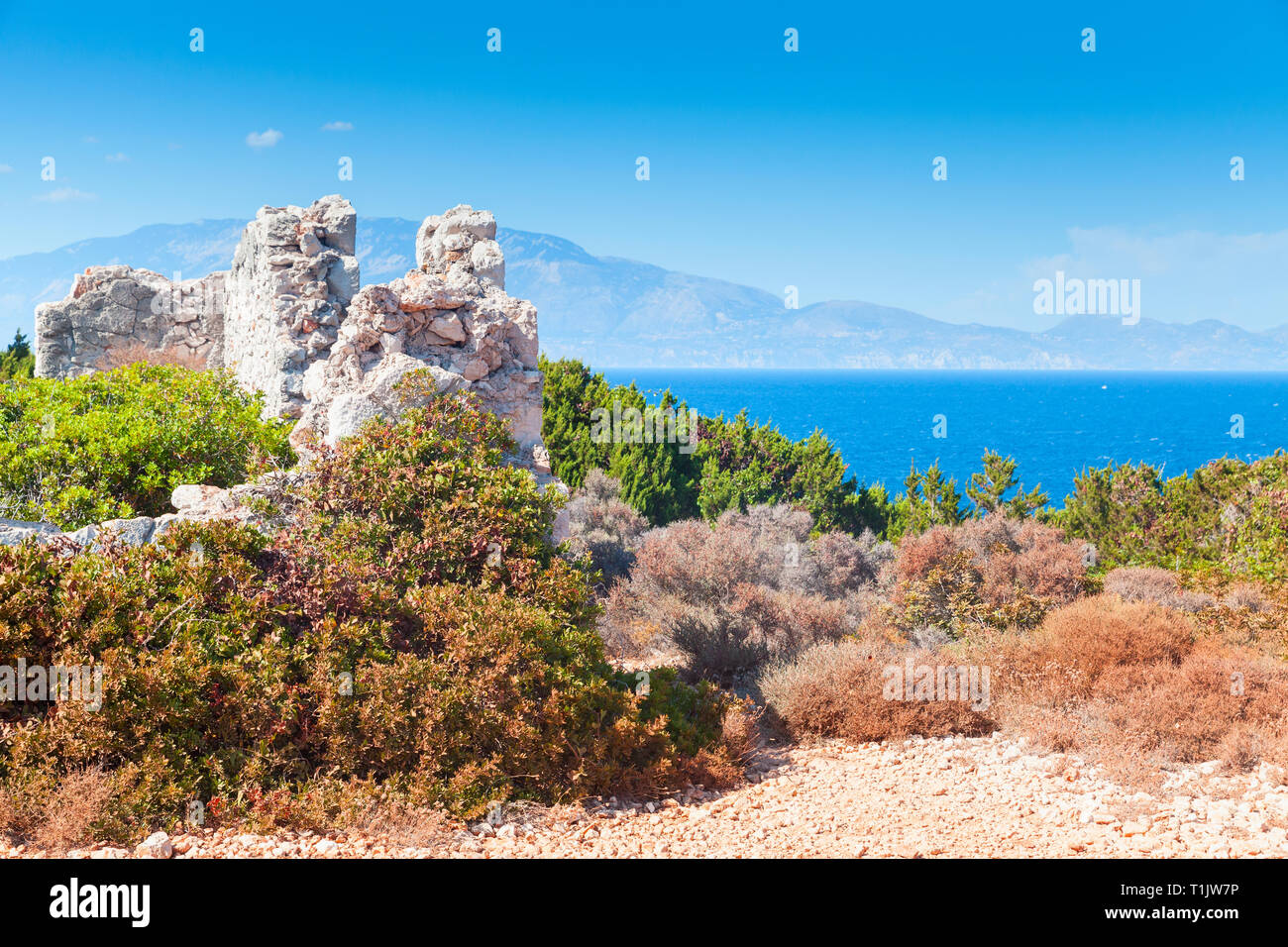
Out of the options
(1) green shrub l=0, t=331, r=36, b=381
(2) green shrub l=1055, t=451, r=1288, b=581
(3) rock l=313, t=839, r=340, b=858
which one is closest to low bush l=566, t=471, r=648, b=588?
(3) rock l=313, t=839, r=340, b=858

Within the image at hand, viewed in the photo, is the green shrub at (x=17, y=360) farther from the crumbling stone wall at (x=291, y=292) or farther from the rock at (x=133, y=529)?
the rock at (x=133, y=529)

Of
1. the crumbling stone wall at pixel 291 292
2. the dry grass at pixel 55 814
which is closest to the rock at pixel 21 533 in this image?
the dry grass at pixel 55 814

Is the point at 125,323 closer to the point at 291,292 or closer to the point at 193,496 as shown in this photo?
the point at 291,292

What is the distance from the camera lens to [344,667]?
5.35 meters

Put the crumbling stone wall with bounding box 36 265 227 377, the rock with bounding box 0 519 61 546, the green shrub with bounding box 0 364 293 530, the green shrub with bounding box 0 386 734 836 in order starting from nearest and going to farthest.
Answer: the green shrub with bounding box 0 386 734 836
the rock with bounding box 0 519 61 546
the green shrub with bounding box 0 364 293 530
the crumbling stone wall with bounding box 36 265 227 377

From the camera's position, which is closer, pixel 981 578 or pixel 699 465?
pixel 981 578

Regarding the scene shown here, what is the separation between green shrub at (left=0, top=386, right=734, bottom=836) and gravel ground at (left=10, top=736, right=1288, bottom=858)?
0.20 metres

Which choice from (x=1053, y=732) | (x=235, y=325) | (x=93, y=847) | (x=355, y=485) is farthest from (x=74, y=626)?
(x=235, y=325)

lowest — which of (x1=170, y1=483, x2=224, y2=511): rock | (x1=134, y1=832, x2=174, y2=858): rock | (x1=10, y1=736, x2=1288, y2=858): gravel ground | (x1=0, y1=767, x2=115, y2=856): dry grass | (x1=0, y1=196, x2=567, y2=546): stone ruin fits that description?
(x1=10, y1=736, x2=1288, y2=858): gravel ground

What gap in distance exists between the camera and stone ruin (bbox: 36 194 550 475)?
378 inches

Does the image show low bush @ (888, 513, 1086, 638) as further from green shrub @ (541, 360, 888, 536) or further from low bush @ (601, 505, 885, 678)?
green shrub @ (541, 360, 888, 536)

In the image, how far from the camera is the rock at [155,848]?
14.5 ft

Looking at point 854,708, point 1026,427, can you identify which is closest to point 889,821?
point 854,708

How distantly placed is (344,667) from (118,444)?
14.1 ft
